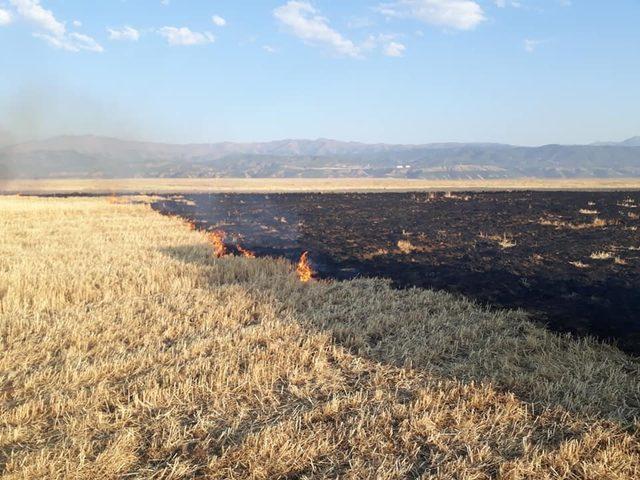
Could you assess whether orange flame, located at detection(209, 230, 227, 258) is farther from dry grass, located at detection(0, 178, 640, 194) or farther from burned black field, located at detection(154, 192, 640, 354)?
dry grass, located at detection(0, 178, 640, 194)

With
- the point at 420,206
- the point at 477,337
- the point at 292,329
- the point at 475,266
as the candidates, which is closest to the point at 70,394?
the point at 292,329

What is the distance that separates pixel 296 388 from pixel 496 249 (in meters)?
11.5

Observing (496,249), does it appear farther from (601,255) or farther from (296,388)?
(296,388)

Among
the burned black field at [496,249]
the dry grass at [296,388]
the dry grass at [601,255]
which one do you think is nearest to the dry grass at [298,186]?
the burned black field at [496,249]

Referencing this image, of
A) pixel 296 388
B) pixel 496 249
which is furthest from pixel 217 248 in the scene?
pixel 296 388

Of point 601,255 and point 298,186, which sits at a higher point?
point 298,186

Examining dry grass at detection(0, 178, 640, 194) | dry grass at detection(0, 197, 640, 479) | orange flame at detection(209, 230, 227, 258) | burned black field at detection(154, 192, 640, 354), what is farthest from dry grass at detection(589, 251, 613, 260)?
dry grass at detection(0, 178, 640, 194)

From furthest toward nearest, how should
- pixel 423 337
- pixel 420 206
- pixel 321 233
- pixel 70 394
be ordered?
1. pixel 420 206
2. pixel 321 233
3. pixel 423 337
4. pixel 70 394

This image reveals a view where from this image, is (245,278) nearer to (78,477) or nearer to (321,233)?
(78,477)

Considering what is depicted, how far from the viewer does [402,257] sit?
46.0ft

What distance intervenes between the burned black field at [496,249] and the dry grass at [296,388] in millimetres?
1342

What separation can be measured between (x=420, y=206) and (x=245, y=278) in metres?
21.3

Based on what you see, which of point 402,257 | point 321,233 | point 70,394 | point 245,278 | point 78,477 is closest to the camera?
point 78,477

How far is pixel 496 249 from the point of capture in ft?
48.8
